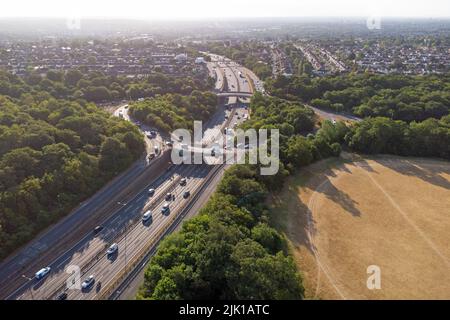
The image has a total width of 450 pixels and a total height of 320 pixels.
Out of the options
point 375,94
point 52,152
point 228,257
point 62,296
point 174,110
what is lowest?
point 62,296

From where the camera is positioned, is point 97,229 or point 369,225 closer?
point 97,229

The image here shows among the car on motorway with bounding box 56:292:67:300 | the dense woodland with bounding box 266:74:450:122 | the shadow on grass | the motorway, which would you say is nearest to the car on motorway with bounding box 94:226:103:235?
the motorway

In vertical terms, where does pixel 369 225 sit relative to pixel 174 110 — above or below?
below

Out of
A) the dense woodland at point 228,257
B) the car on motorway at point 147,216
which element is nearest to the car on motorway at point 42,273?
the dense woodland at point 228,257

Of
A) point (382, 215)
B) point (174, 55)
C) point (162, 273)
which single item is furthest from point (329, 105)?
point (174, 55)

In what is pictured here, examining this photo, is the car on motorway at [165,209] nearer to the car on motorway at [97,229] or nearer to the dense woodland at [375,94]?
the car on motorway at [97,229]

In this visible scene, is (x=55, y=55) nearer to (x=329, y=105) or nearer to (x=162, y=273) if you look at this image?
(x=329, y=105)

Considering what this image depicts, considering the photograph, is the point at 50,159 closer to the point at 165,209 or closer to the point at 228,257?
the point at 165,209

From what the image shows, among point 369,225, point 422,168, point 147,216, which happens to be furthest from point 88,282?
point 422,168
